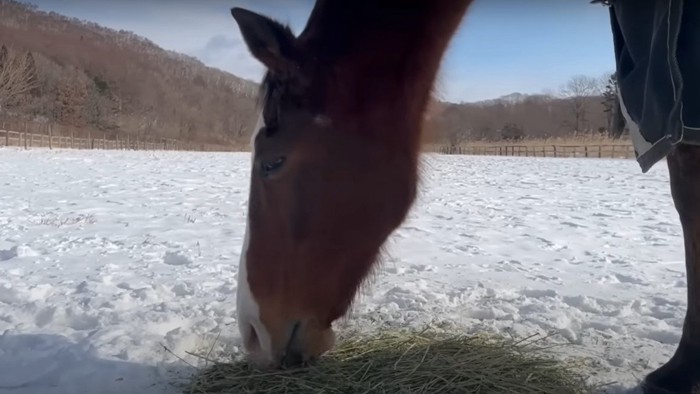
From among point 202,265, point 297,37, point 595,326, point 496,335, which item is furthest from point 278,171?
point 202,265

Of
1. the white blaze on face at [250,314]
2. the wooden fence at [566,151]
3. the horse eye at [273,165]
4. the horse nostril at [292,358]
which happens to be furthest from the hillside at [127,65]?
the wooden fence at [566,151]

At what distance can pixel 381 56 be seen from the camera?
2.43 metres

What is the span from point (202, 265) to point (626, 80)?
3700 millimetres

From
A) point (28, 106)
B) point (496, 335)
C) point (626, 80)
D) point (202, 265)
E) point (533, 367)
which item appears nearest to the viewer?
point (626, 80)

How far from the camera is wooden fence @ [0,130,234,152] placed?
35938 millimetres

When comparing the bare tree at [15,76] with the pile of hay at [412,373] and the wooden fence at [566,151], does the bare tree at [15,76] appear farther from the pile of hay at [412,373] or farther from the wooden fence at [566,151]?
the wooden fence at [566,151]

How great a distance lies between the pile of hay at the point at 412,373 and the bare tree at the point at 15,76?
14.1 m

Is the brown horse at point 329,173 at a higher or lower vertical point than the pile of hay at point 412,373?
higher

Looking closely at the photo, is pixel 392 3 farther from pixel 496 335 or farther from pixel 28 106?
pixel 28 106

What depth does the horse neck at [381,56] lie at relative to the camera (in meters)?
2.34

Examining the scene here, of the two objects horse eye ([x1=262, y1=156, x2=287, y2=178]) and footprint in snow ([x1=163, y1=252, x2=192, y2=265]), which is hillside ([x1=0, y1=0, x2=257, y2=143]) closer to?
horse eye ([x1=262, y1=156, x2=287, y2=178])

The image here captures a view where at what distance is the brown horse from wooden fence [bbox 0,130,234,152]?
27.5 meters

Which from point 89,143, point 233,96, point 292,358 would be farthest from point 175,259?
point 89,143

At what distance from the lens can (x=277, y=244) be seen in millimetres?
2264
